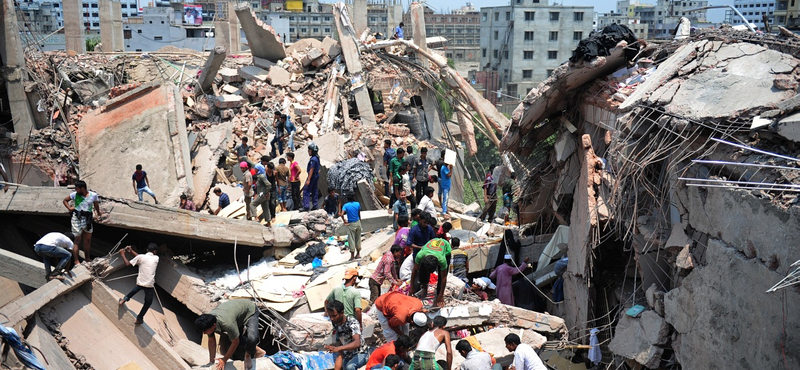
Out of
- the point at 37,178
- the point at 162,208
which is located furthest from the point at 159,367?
the point at 37,178

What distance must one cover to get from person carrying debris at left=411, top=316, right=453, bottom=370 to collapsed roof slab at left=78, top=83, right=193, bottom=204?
6.76 metres

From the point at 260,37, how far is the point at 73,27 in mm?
11186

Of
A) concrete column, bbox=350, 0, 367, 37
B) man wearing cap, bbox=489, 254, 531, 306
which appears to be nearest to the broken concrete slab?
concrete column, bbox=350, 0, 367, 37

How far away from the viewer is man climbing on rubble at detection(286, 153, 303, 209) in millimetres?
12281

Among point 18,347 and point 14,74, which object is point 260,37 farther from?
point 18,347

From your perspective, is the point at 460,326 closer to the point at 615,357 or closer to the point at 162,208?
the point at 615,357

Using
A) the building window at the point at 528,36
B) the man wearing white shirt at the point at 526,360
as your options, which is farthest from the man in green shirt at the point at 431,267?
the building window at the point at 528,36

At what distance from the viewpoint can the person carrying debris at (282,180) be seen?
12.1 metres

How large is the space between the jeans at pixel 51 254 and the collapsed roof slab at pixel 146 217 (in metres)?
0.68

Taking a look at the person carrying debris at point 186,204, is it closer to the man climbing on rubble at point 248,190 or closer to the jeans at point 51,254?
the man climbing on rubble at point 248,190

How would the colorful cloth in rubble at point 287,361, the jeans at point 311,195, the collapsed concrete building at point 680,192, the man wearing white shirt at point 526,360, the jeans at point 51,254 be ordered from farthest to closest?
the jeans at point 311,195 → the jeans at point 51,254 → the colorful cloth in rubble at point 287,361 → the man wearing white shirt at point 526,360 → the collapsed concrete building at point 680,192

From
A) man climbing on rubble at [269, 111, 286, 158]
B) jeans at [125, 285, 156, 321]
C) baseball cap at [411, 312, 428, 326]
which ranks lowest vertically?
jeans at [125, 285, 156, 321]

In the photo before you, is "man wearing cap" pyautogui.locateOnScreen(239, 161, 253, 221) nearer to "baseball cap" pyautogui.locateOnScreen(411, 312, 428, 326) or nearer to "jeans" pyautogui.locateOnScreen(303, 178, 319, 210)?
"jeans" pyautogui.locateOnScreen(303, 178, 319, 210)

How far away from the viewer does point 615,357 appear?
293 inches
